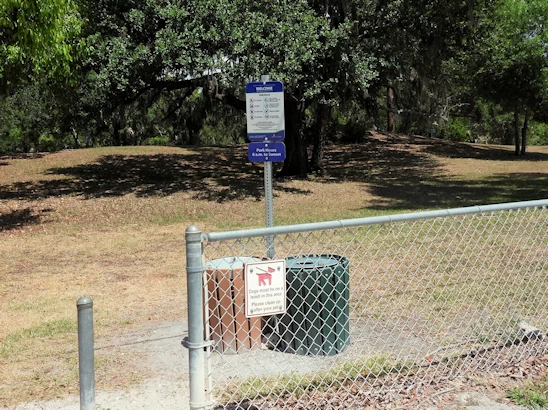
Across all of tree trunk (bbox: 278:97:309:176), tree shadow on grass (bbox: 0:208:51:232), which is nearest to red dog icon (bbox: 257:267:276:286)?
tree shadow on grass (bbox: 0:208:51:232)

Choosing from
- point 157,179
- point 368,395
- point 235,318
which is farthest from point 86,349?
point 157,179

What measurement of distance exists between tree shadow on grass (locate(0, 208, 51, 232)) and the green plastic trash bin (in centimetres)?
977

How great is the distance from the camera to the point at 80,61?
15.9m

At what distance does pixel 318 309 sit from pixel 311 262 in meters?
0.41

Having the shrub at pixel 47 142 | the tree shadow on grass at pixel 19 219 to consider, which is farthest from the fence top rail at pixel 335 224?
the shrub at pixel 47 142

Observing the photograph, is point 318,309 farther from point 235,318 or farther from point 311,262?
point 235,318

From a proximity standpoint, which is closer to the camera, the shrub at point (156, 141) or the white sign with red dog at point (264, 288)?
the white sign with red dog at point (264, 288)

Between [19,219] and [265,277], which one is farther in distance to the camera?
[19,219]

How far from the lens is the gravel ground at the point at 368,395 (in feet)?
13.2

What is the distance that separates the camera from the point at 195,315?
3207 mm

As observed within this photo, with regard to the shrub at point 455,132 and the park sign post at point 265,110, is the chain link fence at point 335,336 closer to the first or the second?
the park sign post at point 265,110

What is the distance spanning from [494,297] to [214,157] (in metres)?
20.5

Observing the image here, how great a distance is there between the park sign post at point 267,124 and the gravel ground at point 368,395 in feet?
→ 5.53

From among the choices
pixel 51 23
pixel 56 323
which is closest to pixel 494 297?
pixel 56 323
